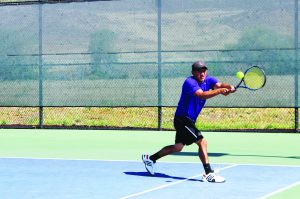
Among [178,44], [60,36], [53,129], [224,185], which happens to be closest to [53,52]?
[60,36]

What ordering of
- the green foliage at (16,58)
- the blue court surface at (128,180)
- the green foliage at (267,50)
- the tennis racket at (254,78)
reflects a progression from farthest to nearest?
the green foliage at (16,58) < the green foliage at (267,50) < the tennis racket at (254,78) < the blue court surface at (128,180)

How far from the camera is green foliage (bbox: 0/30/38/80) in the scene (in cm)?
1778

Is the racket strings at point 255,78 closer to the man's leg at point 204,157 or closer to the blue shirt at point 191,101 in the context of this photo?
the blue shirt at point 191,101

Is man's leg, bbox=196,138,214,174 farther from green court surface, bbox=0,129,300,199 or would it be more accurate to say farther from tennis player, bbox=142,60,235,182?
green court surface, bbox=0,129,300,199

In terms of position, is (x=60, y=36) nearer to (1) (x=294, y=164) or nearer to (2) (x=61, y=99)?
(2) (x=61, y=99)

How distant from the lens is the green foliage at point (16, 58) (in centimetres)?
1778

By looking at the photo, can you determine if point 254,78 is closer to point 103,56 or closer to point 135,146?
point 135,146

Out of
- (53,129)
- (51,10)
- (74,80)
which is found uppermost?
(51,10)

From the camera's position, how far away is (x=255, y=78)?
386 inches

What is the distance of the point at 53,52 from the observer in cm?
1766

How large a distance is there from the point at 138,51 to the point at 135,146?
4.09 meters

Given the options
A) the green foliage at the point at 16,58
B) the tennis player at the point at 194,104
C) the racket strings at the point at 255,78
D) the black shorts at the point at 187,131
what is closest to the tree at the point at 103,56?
the green foliage at the point at 16,58

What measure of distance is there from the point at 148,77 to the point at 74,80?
67.4 inches

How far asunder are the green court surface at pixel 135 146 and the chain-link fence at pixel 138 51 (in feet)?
2.73
